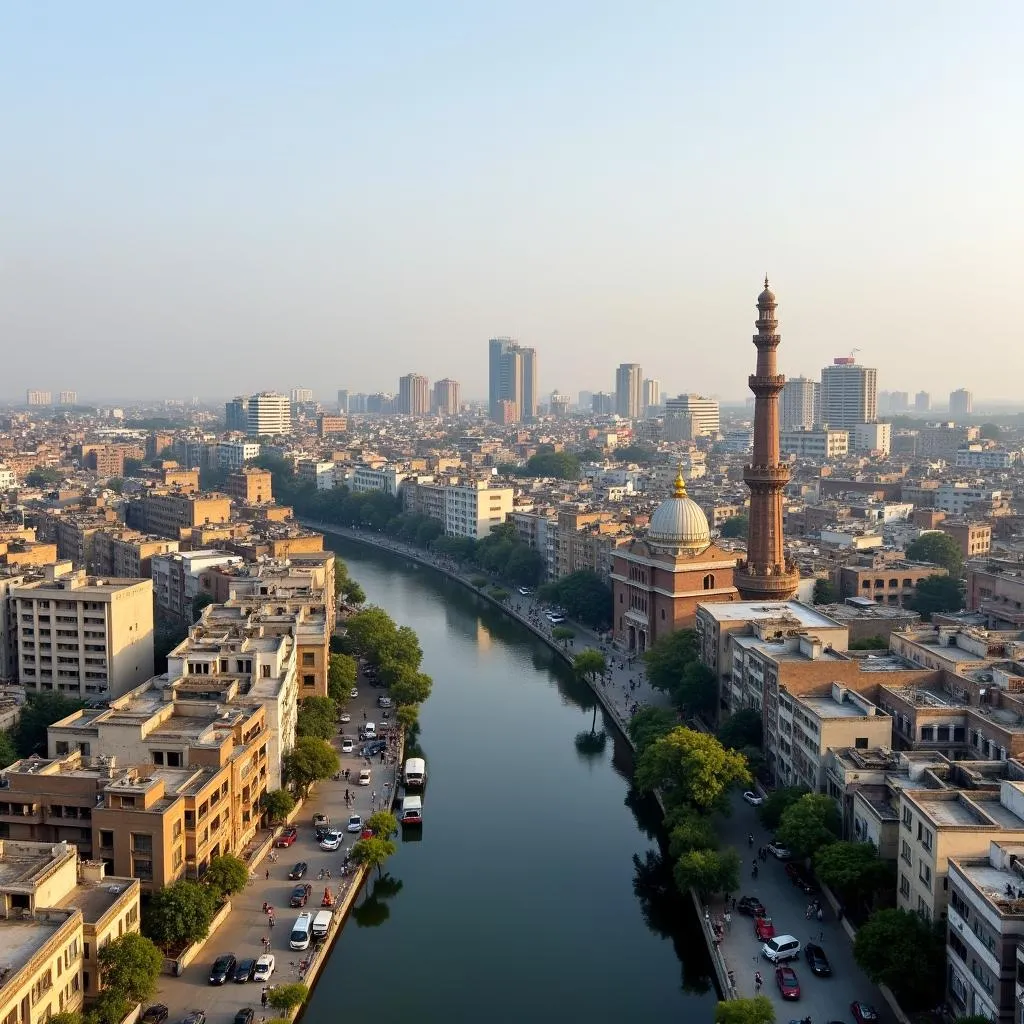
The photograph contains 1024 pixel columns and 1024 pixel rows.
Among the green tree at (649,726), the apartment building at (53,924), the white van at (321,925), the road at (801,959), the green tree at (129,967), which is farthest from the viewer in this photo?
the green tree at (649,726)

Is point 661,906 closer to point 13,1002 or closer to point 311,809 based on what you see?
point 311,809

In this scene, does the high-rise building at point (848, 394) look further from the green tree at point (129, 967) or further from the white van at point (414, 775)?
the green tree at point (129, 967)

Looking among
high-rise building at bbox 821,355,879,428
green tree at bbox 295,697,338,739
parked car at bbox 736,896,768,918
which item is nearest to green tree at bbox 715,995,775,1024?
parked car at bbox 736,896,768,918

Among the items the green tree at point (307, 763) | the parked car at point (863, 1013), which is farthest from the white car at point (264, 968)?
the parked car at point (863, 1013)

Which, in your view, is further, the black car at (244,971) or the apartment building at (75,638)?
the apartment building at (75,638)

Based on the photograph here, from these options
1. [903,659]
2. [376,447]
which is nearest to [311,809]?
[903,659]

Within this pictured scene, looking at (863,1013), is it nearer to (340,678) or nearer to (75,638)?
(340,678)
